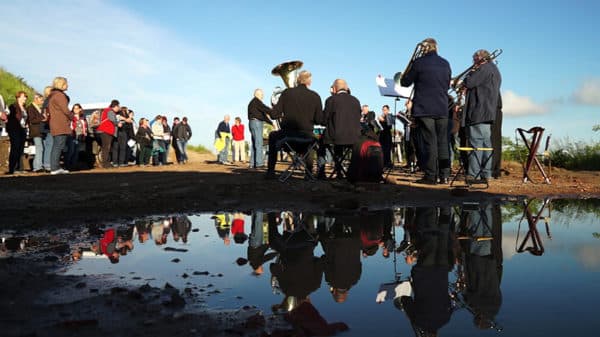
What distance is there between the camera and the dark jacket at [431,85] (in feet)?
27.7

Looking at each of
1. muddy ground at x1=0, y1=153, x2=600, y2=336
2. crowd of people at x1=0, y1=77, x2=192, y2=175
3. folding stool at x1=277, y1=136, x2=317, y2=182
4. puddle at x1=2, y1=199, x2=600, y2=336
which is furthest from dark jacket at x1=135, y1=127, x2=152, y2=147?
puddle at x1=2, y1=199, x2=600, y2=336

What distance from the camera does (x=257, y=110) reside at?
12945mm

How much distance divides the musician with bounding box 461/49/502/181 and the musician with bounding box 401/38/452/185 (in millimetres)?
605

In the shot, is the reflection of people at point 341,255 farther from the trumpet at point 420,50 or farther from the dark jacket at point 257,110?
the dark jacket at point 257,110

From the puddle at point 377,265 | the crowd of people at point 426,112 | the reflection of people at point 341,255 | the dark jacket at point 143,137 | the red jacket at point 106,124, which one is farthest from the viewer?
the dark jacket at point 143,137

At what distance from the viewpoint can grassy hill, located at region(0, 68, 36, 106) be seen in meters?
22.0

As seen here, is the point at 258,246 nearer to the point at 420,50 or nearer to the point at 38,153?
the point at 420,50

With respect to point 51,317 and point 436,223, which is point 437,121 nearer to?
point 436,223

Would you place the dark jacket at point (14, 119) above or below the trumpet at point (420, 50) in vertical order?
below

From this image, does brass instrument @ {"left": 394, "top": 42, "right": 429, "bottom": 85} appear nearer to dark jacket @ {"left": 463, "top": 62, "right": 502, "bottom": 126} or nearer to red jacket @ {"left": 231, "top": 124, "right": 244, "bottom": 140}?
dark jacket @ {"left": 463, "top": 62, "right": 502, "bottom": 126}

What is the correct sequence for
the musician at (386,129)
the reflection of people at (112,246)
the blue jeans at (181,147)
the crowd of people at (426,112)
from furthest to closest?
the blue jeans at (181,147) → the musician at (386,129) → the crowd of people at (426,112) → the reflection of people at (112,246)

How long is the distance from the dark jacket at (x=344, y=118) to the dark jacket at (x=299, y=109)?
0.34 metres

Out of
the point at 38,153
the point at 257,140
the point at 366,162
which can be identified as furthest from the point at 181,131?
the point at 366,162

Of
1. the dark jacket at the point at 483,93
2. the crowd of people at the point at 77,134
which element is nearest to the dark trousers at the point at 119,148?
the crowd of people at the point at 77,134
